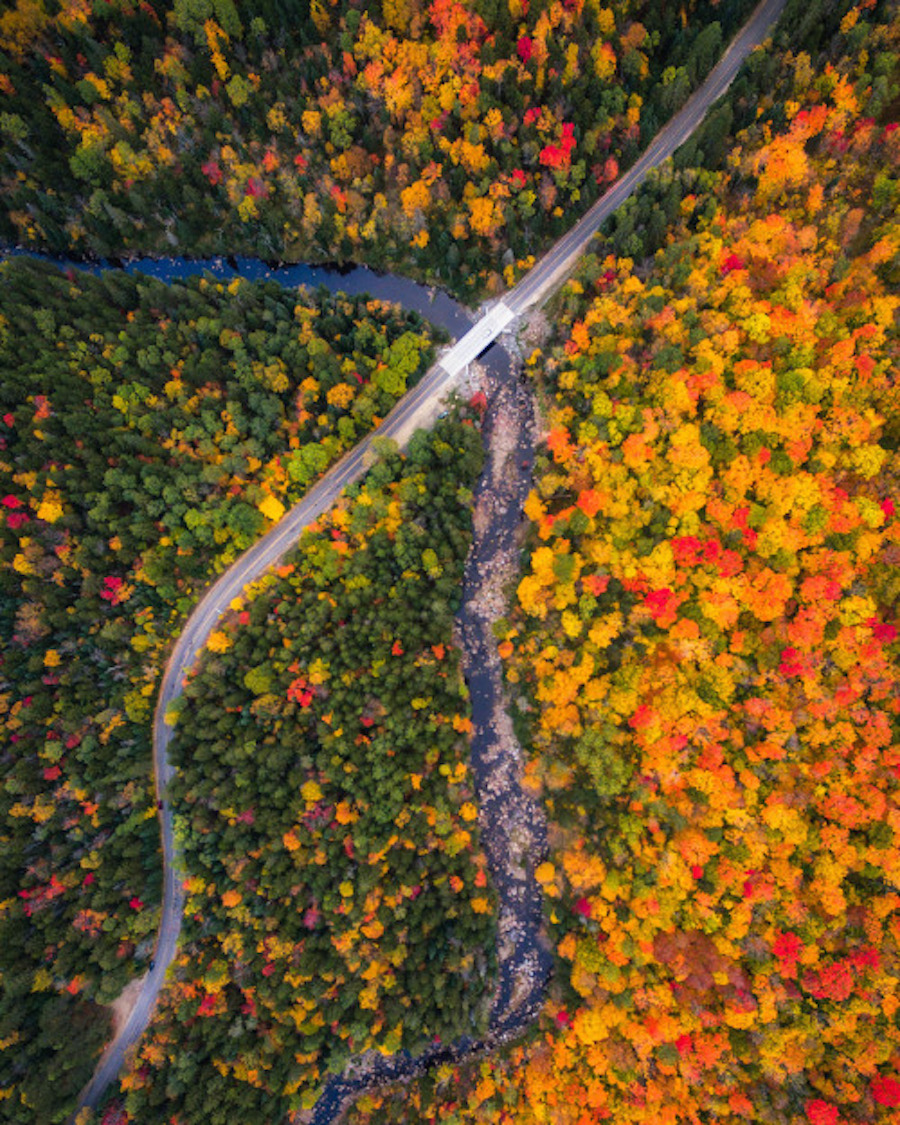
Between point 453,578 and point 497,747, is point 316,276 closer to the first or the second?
point 453,578

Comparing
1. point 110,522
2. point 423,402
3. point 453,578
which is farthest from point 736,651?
point 110,522

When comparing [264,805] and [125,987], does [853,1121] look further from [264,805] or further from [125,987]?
[125,987]

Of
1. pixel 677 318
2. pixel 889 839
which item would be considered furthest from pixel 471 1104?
pixel 677 318

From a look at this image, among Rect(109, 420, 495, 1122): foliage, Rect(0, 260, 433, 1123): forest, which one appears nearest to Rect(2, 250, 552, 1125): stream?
Rect(109, 420, 495, 1122): foliage

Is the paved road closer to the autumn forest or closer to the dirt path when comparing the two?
the autumn forest

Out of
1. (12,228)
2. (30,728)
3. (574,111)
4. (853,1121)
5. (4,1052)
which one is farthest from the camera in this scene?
(12,228)
